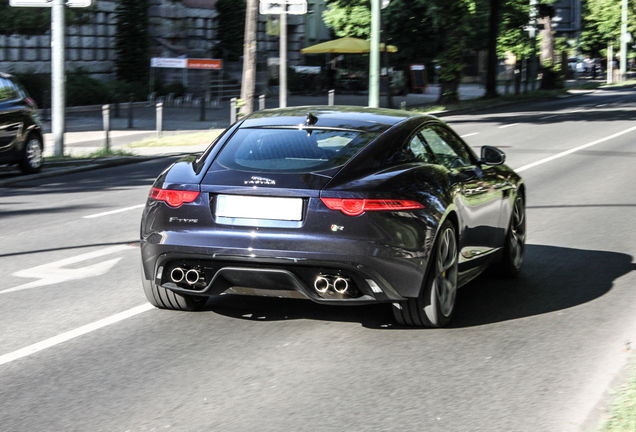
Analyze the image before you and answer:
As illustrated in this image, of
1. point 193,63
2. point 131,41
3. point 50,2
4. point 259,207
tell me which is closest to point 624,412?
point 259,207

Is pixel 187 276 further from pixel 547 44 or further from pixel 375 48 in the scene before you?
pixel 547 44

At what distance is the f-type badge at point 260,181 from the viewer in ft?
17.9

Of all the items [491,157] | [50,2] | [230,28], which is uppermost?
[230,28]

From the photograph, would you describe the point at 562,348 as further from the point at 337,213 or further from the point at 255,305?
the point at 255,305

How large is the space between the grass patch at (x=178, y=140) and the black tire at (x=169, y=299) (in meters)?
16.1

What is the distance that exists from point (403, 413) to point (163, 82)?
3812cm

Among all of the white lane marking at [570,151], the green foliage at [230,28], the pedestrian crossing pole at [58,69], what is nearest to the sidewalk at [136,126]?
the pedestrian crossing pole at [58,69]

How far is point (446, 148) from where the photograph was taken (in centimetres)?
662

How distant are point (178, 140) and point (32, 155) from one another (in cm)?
692

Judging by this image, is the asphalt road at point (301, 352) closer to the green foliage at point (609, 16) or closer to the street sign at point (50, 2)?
the street sign at point (50, 2)

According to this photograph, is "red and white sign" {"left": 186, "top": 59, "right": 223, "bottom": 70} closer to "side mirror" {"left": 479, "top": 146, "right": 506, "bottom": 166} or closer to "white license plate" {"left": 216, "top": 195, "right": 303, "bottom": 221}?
→ "side mirror" {"left": 479, "top": 146, "right": 506, "bottom": 166}

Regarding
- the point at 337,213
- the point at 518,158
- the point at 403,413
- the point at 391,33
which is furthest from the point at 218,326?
the point at 391,33

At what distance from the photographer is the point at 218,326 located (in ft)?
19.7

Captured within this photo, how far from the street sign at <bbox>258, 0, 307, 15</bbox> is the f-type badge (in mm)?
16580
